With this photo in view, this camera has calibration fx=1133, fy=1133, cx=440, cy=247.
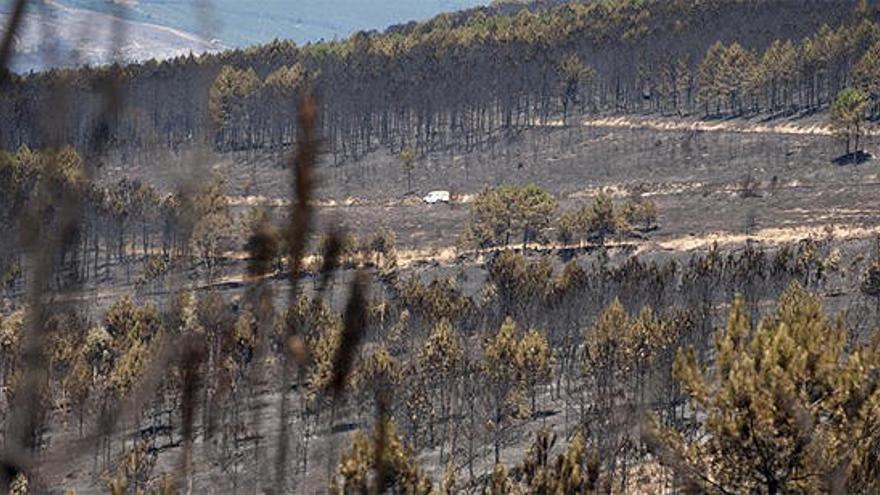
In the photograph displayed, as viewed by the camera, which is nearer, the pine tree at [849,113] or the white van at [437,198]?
the pine tree at [849,113]

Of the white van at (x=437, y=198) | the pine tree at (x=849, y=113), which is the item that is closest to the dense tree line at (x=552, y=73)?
the pine tree at (x=849, y=113)

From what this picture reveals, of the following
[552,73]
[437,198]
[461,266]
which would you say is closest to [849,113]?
[461,266]

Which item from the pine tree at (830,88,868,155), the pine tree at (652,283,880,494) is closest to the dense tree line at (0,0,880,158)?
the pine tree at (830,88,868,155)

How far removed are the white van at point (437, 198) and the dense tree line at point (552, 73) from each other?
30.8ft

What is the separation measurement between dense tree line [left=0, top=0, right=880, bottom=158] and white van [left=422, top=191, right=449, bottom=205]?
9.39 m

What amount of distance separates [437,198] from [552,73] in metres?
26.0

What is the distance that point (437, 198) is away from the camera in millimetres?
80375

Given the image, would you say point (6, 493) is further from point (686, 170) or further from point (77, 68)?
point (686, 170)

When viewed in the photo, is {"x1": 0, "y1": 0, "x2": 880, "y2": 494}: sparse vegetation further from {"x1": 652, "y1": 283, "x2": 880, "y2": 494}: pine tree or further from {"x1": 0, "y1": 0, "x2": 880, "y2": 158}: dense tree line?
{"x1": 0, "y1": 0, "x2": 880, "y2": 158}: dense tree line

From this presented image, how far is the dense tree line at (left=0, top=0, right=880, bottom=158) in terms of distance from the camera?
8438 centimetres

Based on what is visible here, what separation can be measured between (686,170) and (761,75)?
10893 millimetres

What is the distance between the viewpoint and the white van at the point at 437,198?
80.1m

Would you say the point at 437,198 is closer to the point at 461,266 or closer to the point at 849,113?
the point at 461,266

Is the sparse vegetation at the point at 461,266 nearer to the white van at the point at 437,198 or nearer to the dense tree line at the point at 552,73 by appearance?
the dense tree line at the point at 552,73
